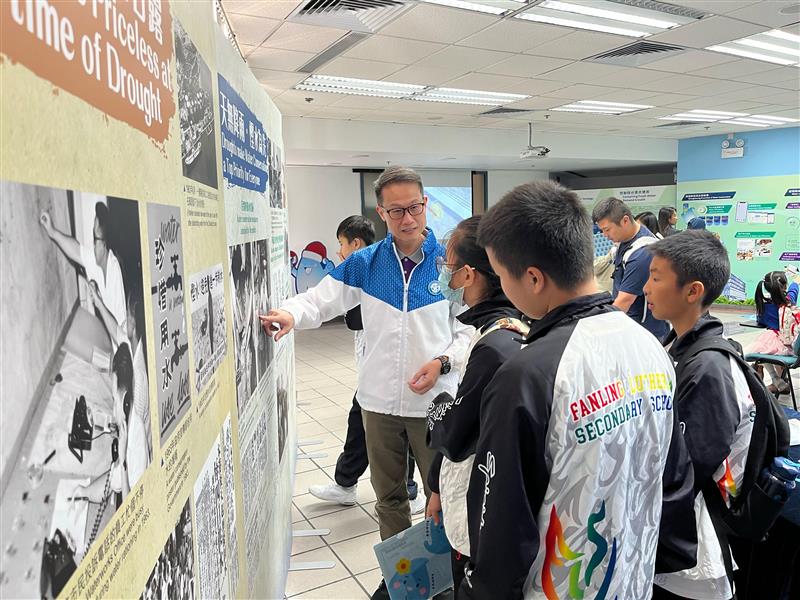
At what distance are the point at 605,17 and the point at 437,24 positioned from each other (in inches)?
46.5

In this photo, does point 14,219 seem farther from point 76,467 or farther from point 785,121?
point 785,121

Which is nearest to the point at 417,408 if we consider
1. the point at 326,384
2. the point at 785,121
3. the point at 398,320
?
the point at 398,320

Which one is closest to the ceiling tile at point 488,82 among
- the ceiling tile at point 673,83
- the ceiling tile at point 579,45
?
the ceiling tile at point 579,45

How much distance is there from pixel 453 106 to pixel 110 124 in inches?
272

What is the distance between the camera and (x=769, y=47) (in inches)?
193

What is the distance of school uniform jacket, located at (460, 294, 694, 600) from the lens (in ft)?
3.48

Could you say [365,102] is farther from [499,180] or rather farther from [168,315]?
[168,315]

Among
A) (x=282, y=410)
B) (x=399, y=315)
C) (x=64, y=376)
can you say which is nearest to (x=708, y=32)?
(x=399, y=315)

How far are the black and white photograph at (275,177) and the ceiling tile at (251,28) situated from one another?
177 centimetres

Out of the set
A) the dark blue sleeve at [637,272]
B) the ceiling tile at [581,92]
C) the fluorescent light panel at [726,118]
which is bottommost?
the dark blue sleeve at [637,272]

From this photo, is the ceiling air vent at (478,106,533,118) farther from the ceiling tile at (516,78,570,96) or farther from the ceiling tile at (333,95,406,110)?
the ceiling tile at (333,95,406,110)

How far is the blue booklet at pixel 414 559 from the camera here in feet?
5.67

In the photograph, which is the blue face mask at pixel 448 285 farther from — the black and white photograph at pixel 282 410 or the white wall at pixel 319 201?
the white wall at pixel 319 201

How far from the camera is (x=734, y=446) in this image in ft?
5.10
